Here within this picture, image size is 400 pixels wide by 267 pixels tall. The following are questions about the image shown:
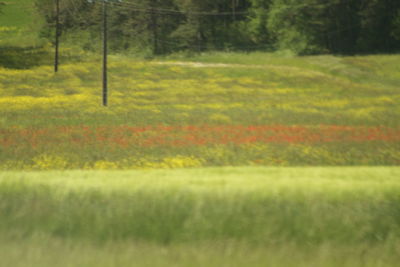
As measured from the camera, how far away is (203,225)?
279 centimetres

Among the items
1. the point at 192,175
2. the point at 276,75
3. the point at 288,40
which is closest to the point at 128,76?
the point at 276,75

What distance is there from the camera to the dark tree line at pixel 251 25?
22.5m

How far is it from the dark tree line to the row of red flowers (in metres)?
8.49

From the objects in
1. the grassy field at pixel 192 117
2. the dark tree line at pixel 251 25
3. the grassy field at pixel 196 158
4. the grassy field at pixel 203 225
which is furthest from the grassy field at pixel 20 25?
the grassy field at pixel 203 225

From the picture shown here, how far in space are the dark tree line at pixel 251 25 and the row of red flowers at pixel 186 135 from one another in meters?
8.49

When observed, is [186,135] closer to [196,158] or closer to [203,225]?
[196,158]

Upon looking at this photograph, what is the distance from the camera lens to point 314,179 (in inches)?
128

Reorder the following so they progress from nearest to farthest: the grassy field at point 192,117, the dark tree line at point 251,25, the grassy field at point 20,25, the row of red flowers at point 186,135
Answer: the grassy field at point 192,117 → the row of red flowers at point 186,135 → the grassy field at point 20,25 → the dark tree line at point 251,25

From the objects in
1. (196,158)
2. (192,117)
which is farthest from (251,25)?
(196,158)

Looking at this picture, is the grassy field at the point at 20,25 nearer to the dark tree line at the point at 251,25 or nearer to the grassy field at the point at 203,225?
the dark tree line at the point at 251,25

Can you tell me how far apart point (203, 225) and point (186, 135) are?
29.8 ft

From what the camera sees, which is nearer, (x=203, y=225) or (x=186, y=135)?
(x=203, y=225)

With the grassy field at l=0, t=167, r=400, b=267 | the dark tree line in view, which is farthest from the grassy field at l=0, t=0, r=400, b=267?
the dark tree line

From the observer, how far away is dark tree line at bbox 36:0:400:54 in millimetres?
22531
